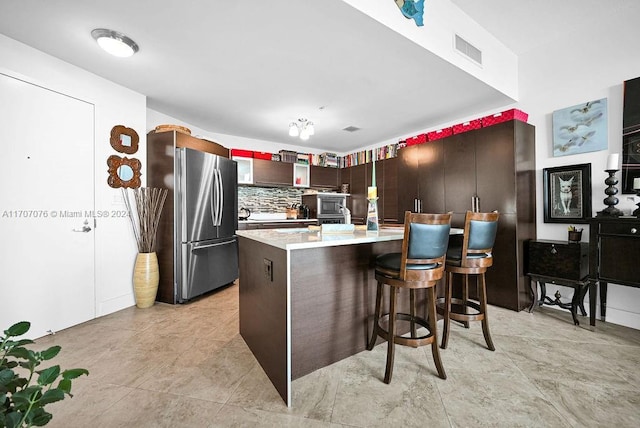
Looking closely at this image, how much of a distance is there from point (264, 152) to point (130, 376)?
414cm

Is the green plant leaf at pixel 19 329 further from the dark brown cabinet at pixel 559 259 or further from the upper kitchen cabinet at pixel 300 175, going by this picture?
the upper kitchen cabinet at pixel 300 175

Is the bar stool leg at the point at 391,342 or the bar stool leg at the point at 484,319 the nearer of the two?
the bar stool leg at the point at 391,342

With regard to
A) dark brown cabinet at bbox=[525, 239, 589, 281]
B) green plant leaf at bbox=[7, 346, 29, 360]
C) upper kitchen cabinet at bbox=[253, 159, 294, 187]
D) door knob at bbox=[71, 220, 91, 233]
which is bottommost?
dark brown cabinet at bbox=[525, 239, 589, 281]

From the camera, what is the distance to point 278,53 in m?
2.38

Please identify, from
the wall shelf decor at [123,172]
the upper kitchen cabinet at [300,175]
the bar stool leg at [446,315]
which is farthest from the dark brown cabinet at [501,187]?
the wall shelf decor at [123,172]

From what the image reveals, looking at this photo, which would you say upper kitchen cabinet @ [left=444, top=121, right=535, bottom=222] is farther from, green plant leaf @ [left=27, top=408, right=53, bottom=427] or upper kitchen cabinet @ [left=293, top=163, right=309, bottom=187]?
green plant leaf @ [left=27, top=408, right=53, bottom=427]

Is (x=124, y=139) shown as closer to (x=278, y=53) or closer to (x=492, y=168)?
(x=278, y=53)

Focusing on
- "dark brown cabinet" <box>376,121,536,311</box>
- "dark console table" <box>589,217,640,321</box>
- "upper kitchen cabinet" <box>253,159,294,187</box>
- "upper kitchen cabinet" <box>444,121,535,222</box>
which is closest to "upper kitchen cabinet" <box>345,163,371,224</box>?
"upper kitchen cabinet" <box>253,159,294,187</box>

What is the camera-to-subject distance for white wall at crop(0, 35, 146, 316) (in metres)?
2.52

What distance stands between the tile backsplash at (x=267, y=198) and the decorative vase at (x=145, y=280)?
7.06 ft

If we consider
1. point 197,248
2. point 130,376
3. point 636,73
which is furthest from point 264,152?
point 636,73

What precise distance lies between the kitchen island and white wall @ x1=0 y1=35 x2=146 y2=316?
1847 millimetres

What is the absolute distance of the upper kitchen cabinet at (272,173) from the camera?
497cm

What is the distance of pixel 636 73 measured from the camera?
2455 millimetres
